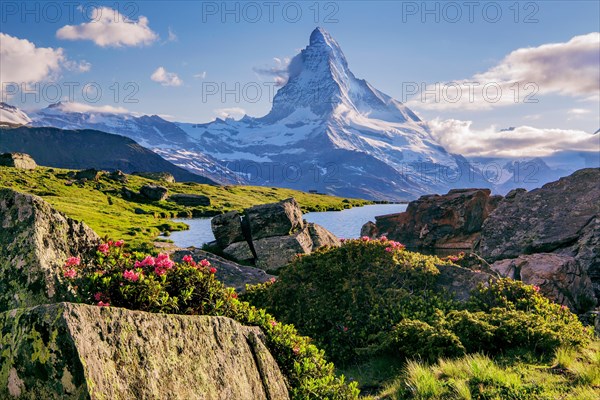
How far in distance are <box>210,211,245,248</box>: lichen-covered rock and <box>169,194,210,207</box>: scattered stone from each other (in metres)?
123

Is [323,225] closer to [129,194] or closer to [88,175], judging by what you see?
[129,194]

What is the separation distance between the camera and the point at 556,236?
30.5m

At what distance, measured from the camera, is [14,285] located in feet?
26.5

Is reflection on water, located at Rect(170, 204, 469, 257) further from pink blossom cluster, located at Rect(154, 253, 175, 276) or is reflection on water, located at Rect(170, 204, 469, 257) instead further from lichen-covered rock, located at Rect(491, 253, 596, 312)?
pink blossom cluster, located at Rect(154, 253, 175, 276)

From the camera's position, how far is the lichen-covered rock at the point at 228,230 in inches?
1542

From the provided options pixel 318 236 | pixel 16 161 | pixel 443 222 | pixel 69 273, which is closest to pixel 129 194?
pixel 16 161

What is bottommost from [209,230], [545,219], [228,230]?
[209,230]

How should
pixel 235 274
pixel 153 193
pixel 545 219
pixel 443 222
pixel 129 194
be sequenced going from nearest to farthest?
pixel 235 274 < pixel 545 219 < pixel 443 222 < pixel 129 194 < pixel 153 193

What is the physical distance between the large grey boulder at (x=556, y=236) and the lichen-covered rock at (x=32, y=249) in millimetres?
19941

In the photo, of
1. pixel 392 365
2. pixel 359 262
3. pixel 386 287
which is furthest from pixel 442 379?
pixel 359 262

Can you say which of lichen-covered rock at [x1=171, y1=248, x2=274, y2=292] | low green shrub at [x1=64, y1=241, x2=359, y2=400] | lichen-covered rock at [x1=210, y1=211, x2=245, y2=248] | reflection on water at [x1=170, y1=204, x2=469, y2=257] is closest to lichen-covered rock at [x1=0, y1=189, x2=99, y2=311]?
low green shrub at [x1=64, y1=241, x2=359, y2=400]

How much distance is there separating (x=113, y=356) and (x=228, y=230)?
33.8m

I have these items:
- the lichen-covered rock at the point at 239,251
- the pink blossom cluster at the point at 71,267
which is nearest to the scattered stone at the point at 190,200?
the lichen-covered rock at the point at 239,251

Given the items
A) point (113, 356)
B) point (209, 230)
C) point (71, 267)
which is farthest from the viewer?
point (209, 230)
